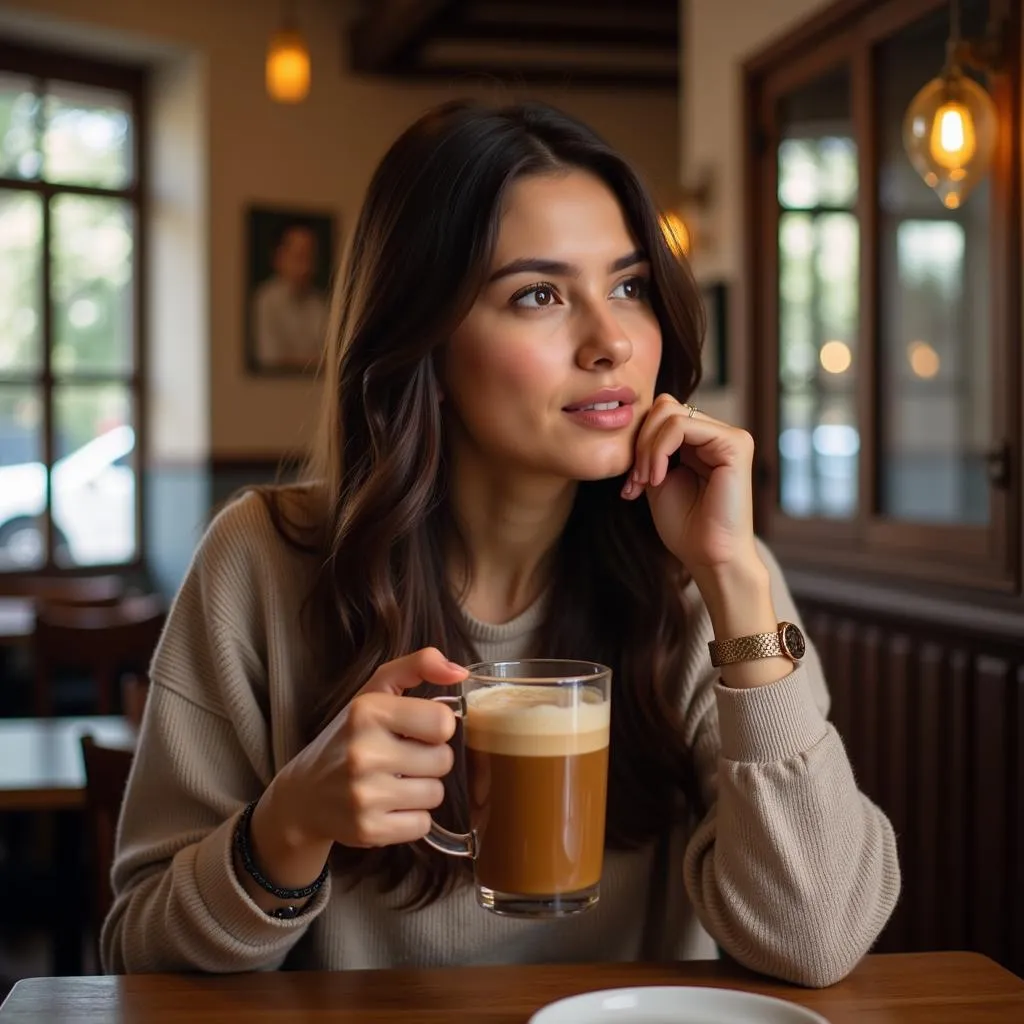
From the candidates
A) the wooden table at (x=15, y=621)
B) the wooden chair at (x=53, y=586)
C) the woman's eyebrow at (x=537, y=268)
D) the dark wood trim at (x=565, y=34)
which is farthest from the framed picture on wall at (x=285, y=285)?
the woman's eyebrow at (x=537, y=268)

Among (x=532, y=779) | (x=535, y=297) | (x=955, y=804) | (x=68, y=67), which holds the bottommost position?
(x=955, y=804)

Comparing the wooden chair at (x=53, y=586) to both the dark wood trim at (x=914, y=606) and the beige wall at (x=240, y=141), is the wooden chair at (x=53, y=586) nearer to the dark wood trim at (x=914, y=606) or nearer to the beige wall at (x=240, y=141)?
the beige wall at (x=240, y=141)

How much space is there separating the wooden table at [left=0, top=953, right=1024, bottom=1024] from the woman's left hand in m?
0.41

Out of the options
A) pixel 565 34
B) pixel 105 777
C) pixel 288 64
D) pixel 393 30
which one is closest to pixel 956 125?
pixel 105 777

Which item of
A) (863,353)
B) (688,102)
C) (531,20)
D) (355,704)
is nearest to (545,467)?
(355,704)

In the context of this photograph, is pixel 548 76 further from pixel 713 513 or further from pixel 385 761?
pixel 385 761

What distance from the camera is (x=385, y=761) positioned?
43.7 inches

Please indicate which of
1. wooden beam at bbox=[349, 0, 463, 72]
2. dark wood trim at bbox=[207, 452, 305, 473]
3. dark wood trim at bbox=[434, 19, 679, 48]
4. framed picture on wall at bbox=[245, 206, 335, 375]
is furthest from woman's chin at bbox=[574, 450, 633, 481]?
dark wood trim at bbox=[434, 19, 679, 48]

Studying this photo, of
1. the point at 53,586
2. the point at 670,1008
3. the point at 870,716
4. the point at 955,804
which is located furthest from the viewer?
the point at 53,586

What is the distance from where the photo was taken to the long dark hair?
1.47 m

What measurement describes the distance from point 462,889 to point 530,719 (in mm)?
471

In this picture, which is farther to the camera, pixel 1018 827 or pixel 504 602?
pixel 1018 827

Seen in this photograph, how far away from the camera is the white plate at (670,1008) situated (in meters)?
1.06

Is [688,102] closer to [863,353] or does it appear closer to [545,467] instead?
[863,353]
